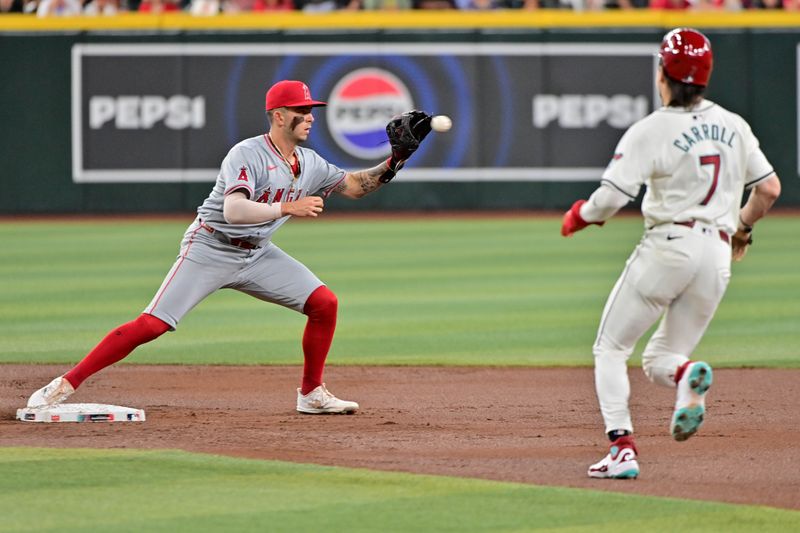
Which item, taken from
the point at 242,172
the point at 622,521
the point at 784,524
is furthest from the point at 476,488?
the point at 242,172

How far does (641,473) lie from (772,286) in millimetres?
8504

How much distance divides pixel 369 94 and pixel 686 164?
1694 cm

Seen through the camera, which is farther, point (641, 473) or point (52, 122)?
point (52, 122)

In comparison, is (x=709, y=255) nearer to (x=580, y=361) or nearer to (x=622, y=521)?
(x=622, y=521)

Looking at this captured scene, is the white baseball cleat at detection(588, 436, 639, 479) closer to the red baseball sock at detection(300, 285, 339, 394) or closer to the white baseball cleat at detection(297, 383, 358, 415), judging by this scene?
the white baseball cleat at detection(297, 383, 358, 415)

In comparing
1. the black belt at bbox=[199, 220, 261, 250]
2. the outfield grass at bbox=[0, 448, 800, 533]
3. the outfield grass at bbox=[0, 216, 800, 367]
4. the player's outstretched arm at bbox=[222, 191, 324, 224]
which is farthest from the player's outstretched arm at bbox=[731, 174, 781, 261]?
the outfield grass at bbox=[0, 216, 800, 367]

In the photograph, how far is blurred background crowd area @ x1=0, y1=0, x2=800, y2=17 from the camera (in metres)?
22.4

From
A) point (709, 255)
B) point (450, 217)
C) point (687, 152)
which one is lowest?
point (450, 217)

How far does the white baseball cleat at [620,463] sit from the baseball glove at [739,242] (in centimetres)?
99

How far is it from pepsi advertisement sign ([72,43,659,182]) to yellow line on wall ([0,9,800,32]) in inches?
12.2

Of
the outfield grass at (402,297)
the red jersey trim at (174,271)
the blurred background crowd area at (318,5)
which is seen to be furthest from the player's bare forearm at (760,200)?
the blurred background crowd area at (318,5)

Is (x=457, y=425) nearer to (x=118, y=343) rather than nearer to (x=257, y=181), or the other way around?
(x=257, y=181)

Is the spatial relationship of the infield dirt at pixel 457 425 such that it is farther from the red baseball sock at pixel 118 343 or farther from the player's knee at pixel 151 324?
the player's knee at pixel 151 324

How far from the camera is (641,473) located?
620 cm
